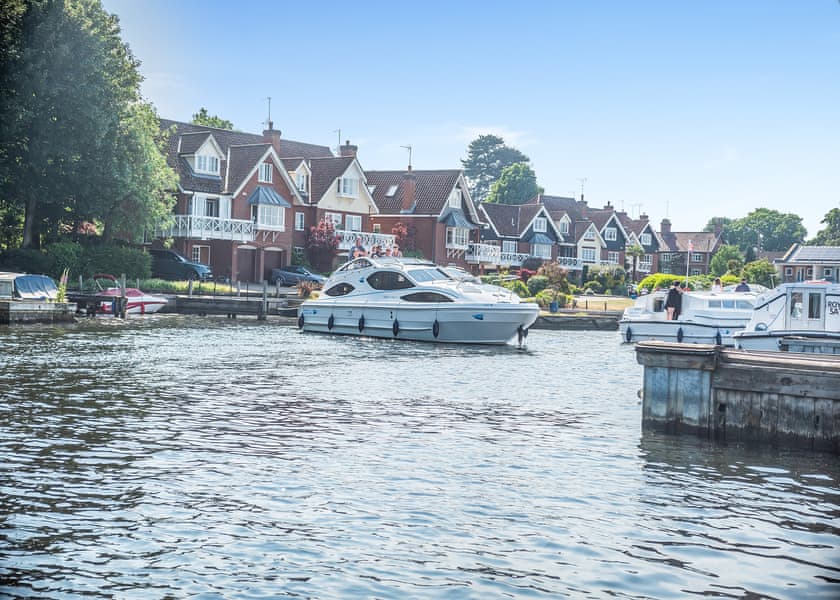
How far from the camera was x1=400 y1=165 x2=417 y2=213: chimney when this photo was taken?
85688 mm

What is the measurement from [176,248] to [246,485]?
57.2m

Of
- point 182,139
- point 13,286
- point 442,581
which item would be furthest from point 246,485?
point 182,139

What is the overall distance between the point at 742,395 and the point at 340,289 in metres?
27.8

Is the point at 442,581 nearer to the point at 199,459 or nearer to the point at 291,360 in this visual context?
the point at 199,459

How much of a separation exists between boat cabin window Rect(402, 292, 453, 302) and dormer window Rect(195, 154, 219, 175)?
3599 cm

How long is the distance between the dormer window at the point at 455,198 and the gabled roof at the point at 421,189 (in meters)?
→ 0.63

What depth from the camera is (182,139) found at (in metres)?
72.2

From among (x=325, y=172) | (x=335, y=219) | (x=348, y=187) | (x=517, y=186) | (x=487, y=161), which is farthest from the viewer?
(x=487, y=161)

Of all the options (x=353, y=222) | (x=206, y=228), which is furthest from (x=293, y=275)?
(x=353, y=222)

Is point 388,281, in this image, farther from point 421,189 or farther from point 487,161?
point 487,161

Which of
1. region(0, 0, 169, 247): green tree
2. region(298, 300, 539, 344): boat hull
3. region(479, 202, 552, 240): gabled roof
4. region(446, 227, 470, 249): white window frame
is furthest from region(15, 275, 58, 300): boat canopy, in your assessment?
region(479, 202, 552, 240): gabled roof

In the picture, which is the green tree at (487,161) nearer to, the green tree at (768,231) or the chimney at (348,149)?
the green tree at (768,231)

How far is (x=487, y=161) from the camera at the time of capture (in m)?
162

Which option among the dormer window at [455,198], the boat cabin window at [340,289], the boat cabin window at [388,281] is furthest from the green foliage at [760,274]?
the boat cabin window at [388,281]
